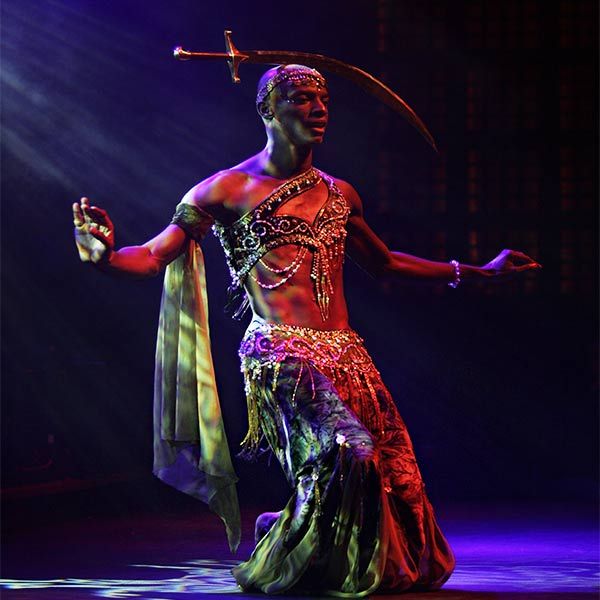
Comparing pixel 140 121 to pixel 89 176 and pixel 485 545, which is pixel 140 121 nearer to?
pixel 89 176

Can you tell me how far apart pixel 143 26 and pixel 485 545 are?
400 centimetres

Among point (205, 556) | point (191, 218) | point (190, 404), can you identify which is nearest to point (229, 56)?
point (191, 218)

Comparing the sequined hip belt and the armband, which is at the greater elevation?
the armband

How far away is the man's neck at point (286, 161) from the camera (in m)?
4.71

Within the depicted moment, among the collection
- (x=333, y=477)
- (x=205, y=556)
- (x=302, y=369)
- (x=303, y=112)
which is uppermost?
(x=303, y=112)

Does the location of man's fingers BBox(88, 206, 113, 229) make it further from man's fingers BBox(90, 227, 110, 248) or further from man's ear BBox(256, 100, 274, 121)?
man's ear BBox(256, 100, 274, 121)

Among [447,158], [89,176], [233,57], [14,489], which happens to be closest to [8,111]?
[89,176]

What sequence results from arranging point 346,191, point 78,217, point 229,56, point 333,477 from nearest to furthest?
point 78,217
point 333,477
point 229,56
point 346,191

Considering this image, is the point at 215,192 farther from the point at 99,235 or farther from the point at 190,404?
the point at 190,404

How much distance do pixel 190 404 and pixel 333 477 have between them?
0.76 metres

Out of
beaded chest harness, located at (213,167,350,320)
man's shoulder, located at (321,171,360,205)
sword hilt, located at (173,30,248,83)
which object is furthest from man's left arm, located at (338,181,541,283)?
sword hilt, located at (173,30,248,83)

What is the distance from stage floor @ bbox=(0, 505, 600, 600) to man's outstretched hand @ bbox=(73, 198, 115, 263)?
108cm

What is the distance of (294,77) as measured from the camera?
467 centimetres

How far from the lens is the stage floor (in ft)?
14.4
